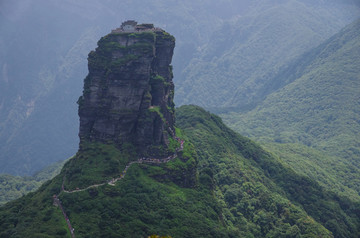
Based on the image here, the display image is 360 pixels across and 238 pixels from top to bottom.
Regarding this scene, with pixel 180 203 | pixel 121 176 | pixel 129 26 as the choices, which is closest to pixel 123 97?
pixel 121 176

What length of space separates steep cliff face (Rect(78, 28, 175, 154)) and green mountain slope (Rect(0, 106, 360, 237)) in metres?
4.03

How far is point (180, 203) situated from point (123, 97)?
2421 cm

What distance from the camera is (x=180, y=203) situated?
260ft

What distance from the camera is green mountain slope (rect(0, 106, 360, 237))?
68438 millimetres

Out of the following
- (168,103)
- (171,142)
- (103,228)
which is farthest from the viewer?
(168,103)

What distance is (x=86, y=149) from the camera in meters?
81.9

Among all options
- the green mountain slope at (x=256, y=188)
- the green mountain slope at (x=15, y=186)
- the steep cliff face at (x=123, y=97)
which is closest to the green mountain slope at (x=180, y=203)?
the green mountain slope at (x=256, y=188)

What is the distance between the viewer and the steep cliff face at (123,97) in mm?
82875

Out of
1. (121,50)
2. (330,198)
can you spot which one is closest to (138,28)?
(121,50)

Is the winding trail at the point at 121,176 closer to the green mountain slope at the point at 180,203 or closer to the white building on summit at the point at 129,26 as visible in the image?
the green mountain slope at the point at 180,203

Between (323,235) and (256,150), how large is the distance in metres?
52.8

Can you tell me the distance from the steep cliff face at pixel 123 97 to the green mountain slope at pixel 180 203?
4.03 meters

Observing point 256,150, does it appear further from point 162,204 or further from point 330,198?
point 162,204

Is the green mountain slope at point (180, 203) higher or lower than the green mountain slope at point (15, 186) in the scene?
lower
